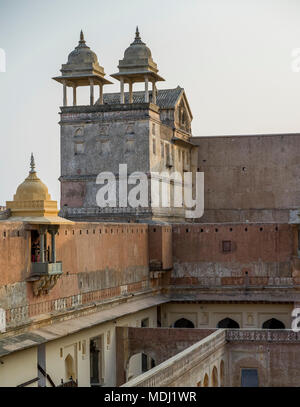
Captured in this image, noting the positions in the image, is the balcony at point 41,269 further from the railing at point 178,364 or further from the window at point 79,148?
the window at point 79,148

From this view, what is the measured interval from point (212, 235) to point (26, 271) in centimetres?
1547

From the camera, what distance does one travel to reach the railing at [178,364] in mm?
20609

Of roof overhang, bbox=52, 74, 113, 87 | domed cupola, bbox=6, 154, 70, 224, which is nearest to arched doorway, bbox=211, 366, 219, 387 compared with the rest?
domed cupola, bbox=6, 154, 70, 224

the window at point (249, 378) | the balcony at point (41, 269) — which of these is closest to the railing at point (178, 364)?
the balcony at point (41, 269)

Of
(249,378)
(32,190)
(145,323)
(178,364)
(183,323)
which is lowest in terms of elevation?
(249,378)

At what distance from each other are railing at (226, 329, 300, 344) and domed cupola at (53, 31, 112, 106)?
14783 mm

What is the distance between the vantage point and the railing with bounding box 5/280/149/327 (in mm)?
24984

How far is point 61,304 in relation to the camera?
1117 inches

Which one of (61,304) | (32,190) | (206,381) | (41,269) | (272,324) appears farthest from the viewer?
(272,324)

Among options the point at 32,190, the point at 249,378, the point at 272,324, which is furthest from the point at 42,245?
the point at 272,324

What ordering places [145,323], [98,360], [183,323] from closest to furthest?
[98,360]
[145,323]
[183,323]

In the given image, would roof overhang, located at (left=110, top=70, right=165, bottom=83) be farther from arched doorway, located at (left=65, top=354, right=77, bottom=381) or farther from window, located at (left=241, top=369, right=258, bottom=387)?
arched doorway, located at (left=65, top=354, right=77, bottom=381)

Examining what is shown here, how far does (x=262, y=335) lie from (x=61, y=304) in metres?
7.43

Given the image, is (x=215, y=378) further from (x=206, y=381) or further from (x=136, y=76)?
(x=136, y=76)
